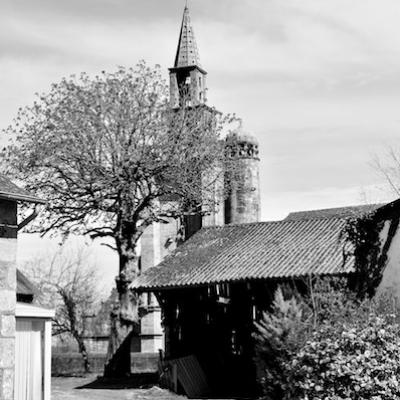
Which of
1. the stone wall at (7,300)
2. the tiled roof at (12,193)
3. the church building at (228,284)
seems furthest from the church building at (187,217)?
the stone wall at (7,300)

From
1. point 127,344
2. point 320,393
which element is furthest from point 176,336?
point 320,393

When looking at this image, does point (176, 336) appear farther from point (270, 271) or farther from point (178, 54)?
point (178, 54)

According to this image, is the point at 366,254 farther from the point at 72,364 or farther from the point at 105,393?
the point at 72,364

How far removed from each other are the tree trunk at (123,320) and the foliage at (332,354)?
1263cm

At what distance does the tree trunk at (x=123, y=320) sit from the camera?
1091 inches

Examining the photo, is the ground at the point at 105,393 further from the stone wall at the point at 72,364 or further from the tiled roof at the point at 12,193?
the tiled roof at the point at 12,193

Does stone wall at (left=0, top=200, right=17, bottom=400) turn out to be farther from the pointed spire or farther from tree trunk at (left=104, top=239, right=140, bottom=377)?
the pointed spire

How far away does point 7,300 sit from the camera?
1265 centimetres

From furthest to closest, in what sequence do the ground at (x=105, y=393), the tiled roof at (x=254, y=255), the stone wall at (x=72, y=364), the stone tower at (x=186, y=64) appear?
the stone tower at (x=186, y=64), the stone wall at (x=72, y=364), the tiled roof at (x=254, y=255), the ground at (x=105, y=393)

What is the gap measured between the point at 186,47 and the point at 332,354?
38.9 m

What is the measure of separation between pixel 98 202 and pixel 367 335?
15174 mm

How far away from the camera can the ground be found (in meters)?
22.1

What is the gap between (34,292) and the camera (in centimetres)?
1575

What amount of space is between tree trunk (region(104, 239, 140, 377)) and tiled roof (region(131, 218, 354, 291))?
6.34 ft
